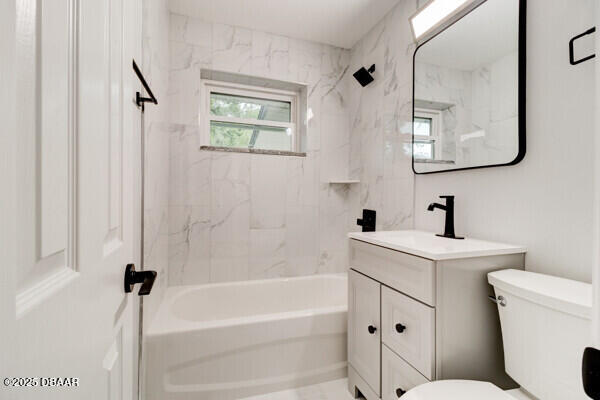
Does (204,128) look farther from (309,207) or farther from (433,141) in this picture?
(433,141)

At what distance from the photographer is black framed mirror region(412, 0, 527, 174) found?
3.75 ft

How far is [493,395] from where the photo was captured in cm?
83

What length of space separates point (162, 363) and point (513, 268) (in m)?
1.74

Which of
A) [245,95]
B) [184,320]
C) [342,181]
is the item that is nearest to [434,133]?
[342,181]

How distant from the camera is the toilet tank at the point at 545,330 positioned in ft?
2.36

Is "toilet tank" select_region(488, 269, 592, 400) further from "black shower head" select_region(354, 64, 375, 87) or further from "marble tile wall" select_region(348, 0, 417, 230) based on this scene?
"black shower head" select_region(354, 64, 375, 87)

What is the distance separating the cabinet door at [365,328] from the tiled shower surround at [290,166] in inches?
25.8

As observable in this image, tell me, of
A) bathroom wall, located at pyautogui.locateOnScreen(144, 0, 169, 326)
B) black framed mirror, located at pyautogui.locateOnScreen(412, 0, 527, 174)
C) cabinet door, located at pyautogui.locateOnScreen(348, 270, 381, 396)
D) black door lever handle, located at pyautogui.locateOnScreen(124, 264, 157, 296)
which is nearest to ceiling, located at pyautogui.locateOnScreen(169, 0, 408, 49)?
bathroom wall, located at pyautogui.locateOnScreen(144, 0, 169, 326)

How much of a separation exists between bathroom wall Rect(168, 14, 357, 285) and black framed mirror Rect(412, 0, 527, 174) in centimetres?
94

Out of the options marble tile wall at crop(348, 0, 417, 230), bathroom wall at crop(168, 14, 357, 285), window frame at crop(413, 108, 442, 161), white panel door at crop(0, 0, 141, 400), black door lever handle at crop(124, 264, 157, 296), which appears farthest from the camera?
bathroom wall at crop(168, 14, 357, 285)

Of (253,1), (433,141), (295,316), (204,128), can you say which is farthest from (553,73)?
(204,128)

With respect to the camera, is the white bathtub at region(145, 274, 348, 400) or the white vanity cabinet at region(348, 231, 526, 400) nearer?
the white vanity cabinet at region(348, 231, 526, 400)

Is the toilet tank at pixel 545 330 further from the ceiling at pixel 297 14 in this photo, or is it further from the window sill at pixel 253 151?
the ceiling at pixel 297 14

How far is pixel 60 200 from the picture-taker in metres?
0.36
